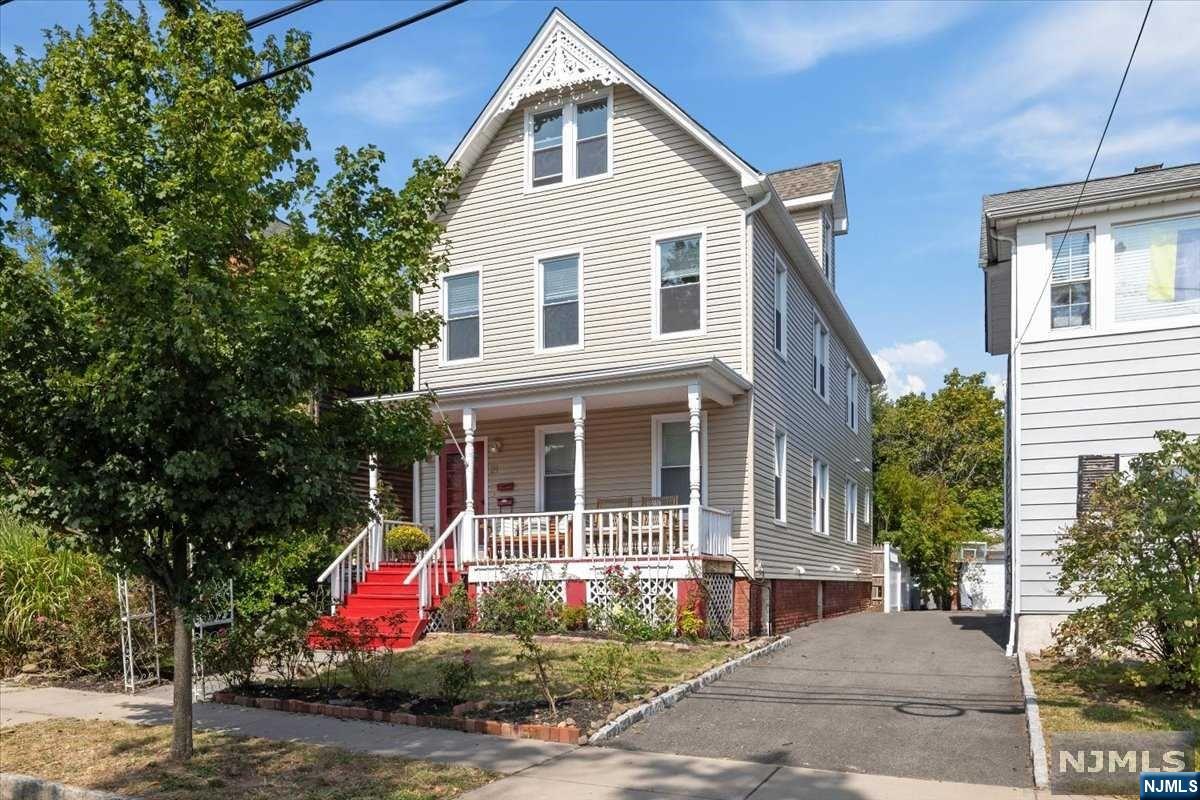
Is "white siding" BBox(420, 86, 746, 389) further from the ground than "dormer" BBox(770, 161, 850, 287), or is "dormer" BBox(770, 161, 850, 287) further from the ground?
"dormer" BBox(770, 161, 850, 287)

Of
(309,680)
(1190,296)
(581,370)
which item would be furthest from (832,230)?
(309,680)

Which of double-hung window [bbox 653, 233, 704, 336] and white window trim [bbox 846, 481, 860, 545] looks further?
white window trim [bbox 846, 481, 860, 545]

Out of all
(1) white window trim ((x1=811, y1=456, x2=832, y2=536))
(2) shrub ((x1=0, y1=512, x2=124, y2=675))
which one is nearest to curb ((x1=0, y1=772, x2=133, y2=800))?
(2) shrub ((x1=0, y1=512, x2=124, y2=675))

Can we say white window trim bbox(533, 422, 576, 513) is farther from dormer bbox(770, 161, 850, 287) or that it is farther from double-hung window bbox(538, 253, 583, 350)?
dormer bbox(770, 161, 850, 287)

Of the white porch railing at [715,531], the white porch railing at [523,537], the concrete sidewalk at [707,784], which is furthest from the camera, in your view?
the white porch railing at [523,537]

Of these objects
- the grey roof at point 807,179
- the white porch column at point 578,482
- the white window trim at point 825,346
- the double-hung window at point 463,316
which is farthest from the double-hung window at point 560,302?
the grey roof at point 807,179

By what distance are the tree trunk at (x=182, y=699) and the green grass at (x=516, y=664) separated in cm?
287

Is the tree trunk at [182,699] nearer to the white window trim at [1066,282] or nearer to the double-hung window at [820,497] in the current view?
the white window trim at [1066,282]

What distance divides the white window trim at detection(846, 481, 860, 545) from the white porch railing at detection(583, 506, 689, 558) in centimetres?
1015

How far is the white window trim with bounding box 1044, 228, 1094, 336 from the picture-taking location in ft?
42.9

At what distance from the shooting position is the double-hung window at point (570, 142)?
58.5 feet

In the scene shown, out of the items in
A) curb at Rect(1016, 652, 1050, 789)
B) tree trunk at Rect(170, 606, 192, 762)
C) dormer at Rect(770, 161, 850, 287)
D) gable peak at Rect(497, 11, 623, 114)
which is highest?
gable peak at Rect(497, 11, 623, 114)

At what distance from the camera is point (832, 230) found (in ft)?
78.0

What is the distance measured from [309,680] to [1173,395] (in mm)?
11208
